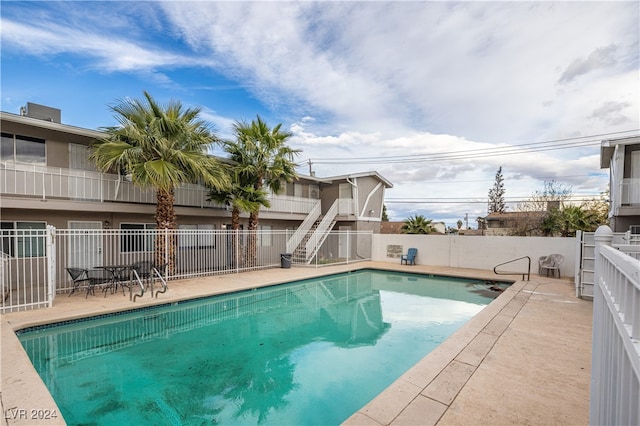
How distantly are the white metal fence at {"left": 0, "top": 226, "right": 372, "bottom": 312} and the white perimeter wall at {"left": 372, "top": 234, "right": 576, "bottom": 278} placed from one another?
15.5ft

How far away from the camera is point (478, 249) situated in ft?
54.1

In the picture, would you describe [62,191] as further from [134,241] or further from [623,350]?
[623,350]

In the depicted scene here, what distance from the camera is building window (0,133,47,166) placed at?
10.4 metres

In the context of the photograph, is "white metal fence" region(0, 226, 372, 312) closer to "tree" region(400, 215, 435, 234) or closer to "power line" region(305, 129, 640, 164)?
"tree" region(400, 215, 435, 234)

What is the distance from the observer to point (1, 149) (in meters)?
10.3

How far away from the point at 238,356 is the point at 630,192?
1591cm

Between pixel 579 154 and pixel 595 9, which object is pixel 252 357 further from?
pixel 579 154

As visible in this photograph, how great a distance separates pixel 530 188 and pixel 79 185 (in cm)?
3375

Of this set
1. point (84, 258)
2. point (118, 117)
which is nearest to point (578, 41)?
point (118, 117)

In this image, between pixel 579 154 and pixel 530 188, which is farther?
pixel 530 188

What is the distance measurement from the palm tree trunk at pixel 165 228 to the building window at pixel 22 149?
167 inches

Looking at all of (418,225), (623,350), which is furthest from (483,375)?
(418,225)

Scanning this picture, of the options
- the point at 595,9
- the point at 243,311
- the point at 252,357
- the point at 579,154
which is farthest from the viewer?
the point at 579,154

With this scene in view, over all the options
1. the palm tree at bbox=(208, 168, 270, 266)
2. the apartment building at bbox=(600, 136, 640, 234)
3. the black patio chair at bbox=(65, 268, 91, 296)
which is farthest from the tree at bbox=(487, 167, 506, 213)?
the black patio chair at bbox=(65, 268, 91, 296)
